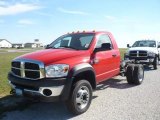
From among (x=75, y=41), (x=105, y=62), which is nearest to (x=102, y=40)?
(x=105, y=62)

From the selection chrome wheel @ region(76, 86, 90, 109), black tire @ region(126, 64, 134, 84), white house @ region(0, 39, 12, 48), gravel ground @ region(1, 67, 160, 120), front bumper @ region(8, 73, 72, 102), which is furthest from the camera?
white house @ region(0, 39, 12, 48)

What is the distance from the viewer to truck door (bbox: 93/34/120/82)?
6512 millimetres

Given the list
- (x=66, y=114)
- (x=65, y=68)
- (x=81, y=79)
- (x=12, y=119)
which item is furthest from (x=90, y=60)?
(x=12, y=119)

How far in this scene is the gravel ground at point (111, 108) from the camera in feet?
18.0

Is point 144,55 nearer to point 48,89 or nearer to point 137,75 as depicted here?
point 137,75

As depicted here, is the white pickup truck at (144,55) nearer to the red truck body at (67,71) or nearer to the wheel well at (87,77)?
the red truck body at (67,71)

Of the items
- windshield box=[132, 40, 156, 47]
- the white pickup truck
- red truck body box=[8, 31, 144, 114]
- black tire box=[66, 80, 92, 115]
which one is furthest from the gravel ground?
windshield box=[132, 40, 156, 47]

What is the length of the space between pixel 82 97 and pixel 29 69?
1460mm

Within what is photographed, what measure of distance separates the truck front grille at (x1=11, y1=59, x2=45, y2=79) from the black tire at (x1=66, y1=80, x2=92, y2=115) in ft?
2.74

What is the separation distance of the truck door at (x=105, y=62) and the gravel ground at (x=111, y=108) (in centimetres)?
72

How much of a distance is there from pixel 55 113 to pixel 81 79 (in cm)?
108

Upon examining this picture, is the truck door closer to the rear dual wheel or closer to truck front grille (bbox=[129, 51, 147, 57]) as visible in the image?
the rear dual wheel

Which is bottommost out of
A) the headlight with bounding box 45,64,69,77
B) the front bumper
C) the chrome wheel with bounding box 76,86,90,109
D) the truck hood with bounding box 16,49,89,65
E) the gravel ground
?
the gravel ground

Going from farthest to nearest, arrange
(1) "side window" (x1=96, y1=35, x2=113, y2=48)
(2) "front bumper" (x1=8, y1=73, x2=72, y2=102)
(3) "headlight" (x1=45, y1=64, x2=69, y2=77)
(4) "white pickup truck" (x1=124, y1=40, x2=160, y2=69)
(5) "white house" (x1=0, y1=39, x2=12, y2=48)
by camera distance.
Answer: (5) "white house" (x1=0, y1=39, x2=12, y2=48), (4) "white pickup truck" (x1=124, y1=40, x2=160, y2=69), (1) "side window" (x1=96, y1=35, x2=113, y2=48), (3) "headlight" (x1=45, y1=64, x2=69, y2=77), (2) "front bumper" (x1=8, y1=73, x2=72, y2=102)
